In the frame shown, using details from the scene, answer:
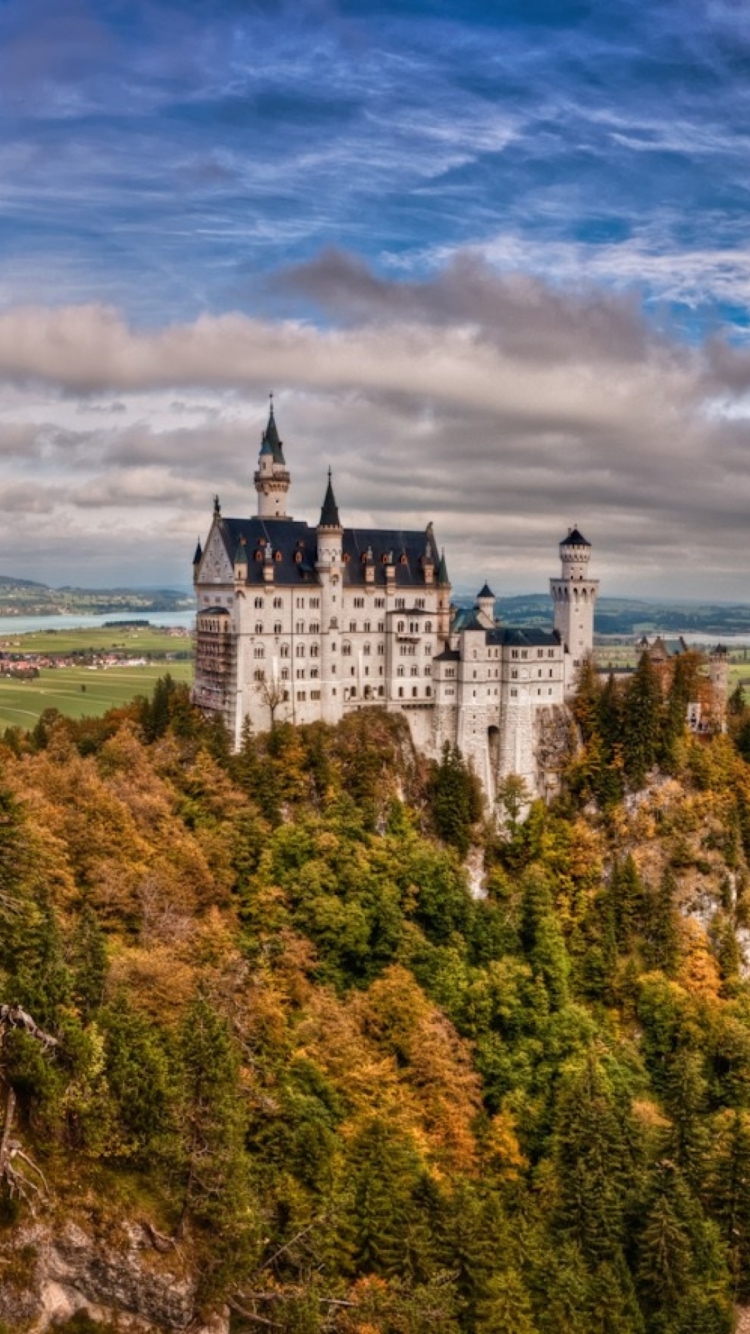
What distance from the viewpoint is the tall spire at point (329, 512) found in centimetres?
8356

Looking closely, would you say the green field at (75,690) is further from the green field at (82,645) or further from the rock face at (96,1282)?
the rock face at (96,1282)

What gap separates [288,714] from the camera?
271 ft

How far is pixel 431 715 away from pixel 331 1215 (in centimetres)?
5102

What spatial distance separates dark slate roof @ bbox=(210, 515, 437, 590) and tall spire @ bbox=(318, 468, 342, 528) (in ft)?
6.75

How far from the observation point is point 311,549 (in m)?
85.1

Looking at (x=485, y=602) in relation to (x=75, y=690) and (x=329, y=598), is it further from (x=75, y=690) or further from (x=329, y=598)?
(x=75, y=690)

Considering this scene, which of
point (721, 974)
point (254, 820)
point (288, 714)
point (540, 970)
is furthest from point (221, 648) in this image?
point (721, 974)

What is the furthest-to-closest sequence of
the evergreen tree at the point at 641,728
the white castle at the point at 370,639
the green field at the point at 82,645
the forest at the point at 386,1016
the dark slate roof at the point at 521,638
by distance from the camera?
the green field at the point at 82,645
the dark slate roof at the point at 521,638
the evergreen tree at the point at 641,728
the white castle at the point at 370,639
the forest at the point at 386,1016

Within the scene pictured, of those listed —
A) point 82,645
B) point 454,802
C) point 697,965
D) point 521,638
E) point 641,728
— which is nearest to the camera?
point 697,965

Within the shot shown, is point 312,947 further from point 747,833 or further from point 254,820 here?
point 747,833

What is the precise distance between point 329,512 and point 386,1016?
128 feet

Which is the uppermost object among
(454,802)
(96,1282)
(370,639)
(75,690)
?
(370,639)

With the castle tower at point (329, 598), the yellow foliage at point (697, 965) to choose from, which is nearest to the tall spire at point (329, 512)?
the castle tower at point (329, 598)

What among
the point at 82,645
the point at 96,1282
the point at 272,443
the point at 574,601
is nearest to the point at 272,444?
the point at 272,443
